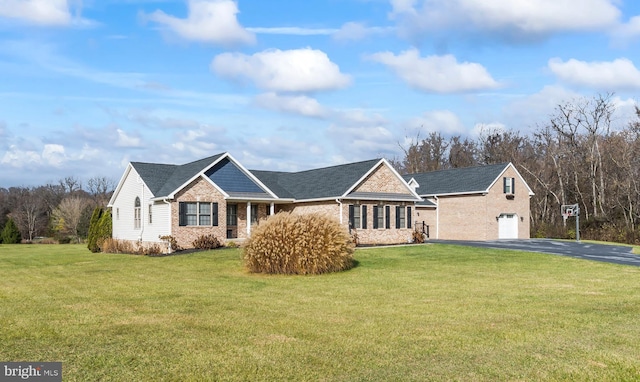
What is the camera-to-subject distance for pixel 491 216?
1629 inches

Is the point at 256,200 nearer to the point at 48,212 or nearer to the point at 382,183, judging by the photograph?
the point at 382,183

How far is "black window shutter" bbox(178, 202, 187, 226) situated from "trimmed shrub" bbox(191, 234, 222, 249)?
1.15 metres

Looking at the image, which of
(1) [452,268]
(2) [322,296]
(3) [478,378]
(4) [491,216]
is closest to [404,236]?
(4) [491,216]

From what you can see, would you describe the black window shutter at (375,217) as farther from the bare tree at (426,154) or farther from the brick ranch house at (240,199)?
the bare tree at (426,154)

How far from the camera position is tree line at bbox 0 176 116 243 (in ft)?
167

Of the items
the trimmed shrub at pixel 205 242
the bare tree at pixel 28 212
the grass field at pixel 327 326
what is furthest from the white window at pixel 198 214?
the bare tree at pixel 28 212

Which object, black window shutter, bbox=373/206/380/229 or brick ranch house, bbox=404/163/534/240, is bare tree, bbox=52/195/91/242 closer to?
black window shutter, bbox=373/206/380/229

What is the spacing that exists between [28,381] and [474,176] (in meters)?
40.1

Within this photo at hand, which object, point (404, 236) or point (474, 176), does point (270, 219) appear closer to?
point (404, 236)

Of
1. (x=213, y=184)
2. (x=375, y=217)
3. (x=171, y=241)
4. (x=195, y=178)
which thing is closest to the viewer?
(x=171, y=241)

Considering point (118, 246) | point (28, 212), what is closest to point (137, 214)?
point (118, 246)

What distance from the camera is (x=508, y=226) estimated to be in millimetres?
43188

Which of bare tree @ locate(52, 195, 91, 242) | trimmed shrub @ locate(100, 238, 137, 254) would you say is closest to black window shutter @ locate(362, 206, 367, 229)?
trimmed shrub @ locate(100, 238, 137, 254)

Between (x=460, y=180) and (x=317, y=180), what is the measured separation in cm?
1281
